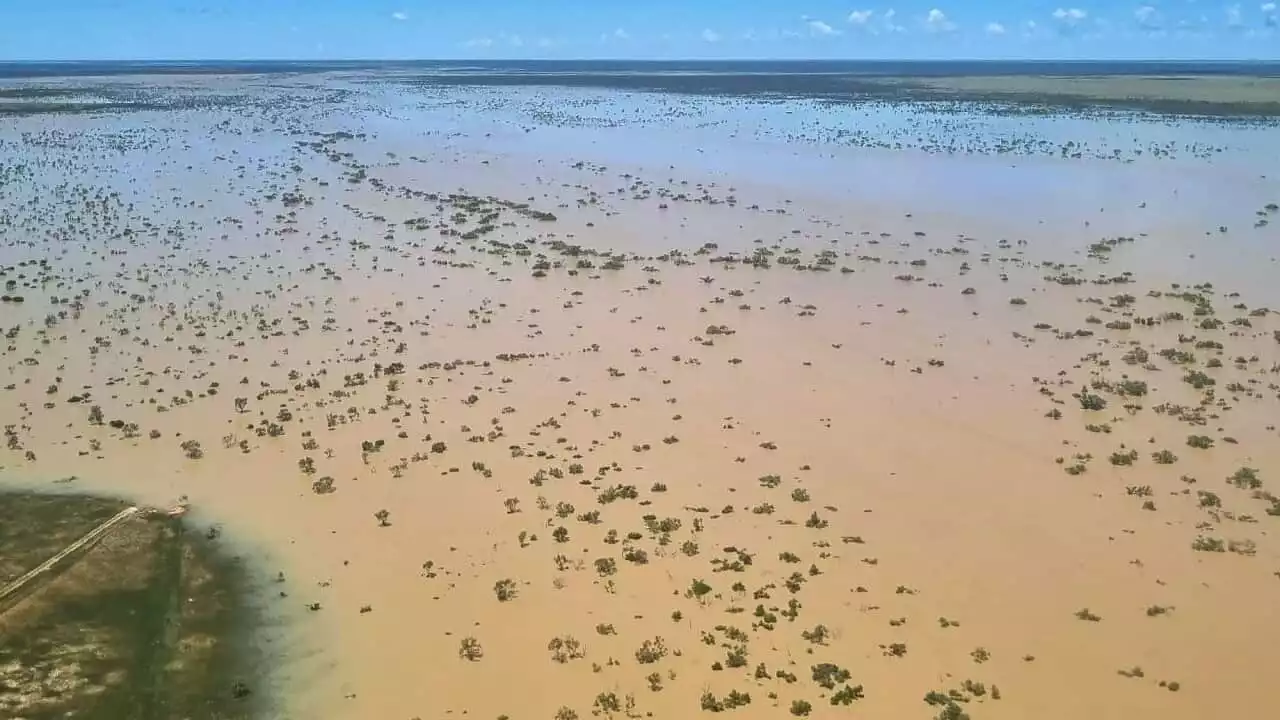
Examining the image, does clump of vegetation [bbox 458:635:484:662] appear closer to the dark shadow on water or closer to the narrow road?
the dark shadow on water

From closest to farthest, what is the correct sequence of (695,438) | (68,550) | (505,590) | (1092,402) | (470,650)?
(470,650), (505,590), (68,550), (695,438), (1092,402)

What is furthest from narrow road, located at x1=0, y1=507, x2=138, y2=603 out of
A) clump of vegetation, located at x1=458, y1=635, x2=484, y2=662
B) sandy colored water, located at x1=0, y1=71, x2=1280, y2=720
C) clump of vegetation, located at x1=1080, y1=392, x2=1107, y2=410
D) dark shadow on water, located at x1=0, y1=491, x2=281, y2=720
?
clump of vegetation, located at x1=1080, y1=392, x2=1107, y2=410

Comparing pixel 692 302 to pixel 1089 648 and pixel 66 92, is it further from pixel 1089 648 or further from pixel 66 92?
pixel 66 92

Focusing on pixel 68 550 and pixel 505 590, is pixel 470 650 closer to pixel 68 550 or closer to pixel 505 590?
pixel 505 590

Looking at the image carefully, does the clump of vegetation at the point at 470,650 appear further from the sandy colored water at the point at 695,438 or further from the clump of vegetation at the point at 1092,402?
the clump of vegetation at the point at 1092,402

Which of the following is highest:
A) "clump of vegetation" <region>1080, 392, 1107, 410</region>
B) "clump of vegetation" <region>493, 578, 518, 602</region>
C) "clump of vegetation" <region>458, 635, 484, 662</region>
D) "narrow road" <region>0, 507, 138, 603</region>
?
"clump of vegetation" <region>1080, 392, 1107, 410</region>

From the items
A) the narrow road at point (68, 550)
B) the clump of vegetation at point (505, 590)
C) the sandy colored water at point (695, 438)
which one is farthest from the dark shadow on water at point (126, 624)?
the clump of vegetation at point (505, 590)

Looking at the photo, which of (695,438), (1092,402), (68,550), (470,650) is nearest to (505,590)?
(470,650)

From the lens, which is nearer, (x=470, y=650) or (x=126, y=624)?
(x=470, y=650)
